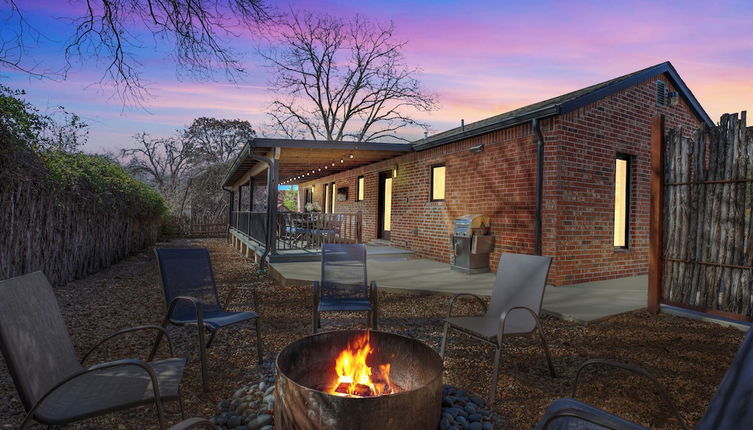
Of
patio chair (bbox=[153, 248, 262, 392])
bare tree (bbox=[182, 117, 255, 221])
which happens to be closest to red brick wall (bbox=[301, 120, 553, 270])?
patio chair (bbox=[153, 248, 262, 392])

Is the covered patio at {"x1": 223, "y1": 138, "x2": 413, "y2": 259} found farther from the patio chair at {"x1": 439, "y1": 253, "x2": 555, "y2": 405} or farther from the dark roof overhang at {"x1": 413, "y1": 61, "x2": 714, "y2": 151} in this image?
the patio chair at {"x1": 439, "y1": 253, "x2": 555, "y2": 405}

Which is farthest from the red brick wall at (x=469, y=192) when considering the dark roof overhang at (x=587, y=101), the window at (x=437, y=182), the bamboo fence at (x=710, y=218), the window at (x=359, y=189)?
the bamboo fence at (x=710, y=218)

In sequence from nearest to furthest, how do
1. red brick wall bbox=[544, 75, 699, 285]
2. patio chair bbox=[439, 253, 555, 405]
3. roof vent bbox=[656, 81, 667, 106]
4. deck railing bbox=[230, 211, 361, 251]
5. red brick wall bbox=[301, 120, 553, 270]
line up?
1. patio chair bbox=[439, 253, 555, 405]
2. red brick wall bbox=[544, 75, 699, 285]
3. red brick wall bbox=[301, 120, 553, 270]
4. roof vent bbox=[656, 81, 667, 106]
5. deck railing bbox=[230, 211, 361, 251]

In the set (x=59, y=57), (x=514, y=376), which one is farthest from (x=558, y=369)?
(x=59, y=57)

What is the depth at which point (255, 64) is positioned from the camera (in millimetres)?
5406

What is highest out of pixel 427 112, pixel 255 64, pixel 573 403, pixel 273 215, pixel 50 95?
pixel 427 112

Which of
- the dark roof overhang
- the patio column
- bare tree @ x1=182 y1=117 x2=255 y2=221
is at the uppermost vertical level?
bare tree @ x1=182 y1=117 x2=255 y2=221

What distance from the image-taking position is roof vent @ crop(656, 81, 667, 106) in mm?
8008

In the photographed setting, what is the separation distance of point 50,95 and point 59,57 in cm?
81

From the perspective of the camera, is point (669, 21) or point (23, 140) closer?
point (23, 140)

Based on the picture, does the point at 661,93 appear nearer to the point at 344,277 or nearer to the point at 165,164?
the point at 344,277

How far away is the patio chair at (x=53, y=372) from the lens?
1.61 meters

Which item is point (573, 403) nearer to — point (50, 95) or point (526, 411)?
point (526, 411)

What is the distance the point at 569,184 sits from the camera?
6.55 m
